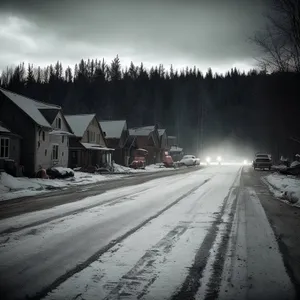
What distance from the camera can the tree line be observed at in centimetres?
9981

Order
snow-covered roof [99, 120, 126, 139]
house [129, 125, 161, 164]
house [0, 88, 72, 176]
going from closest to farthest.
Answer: house [0, 88, 72, 176] → snow-covered roof [99, 120, 126, 139] → house [129, 125, 161, 164]

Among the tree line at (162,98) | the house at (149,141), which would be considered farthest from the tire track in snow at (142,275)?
the tree line at (162,98)

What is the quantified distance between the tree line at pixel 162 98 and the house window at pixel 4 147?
72.1 m

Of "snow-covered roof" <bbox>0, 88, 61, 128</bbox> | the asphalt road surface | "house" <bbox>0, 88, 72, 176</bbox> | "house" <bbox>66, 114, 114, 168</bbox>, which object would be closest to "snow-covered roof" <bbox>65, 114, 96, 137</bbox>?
"house" <bbox>66, 114, 114, 168</bbox>

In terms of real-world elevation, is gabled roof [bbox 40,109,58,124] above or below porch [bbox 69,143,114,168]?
above

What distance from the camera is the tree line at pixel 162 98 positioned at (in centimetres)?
9981

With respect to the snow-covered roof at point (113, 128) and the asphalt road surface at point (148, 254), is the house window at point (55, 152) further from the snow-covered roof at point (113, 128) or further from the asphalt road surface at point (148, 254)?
the asphalt road surface at point (148, 254)

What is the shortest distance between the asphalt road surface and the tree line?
276 feet

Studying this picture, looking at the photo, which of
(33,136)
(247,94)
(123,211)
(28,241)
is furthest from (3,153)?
(247,94)

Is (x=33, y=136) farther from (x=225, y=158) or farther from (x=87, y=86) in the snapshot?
(x=87, y=86)

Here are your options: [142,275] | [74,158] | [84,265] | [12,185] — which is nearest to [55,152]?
[74,158]

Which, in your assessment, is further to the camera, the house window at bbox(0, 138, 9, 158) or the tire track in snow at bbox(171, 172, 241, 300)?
the house window at bbox(0, 138, 9, 158)

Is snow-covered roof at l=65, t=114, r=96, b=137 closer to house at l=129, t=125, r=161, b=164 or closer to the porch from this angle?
the porch

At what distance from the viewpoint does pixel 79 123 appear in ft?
140
